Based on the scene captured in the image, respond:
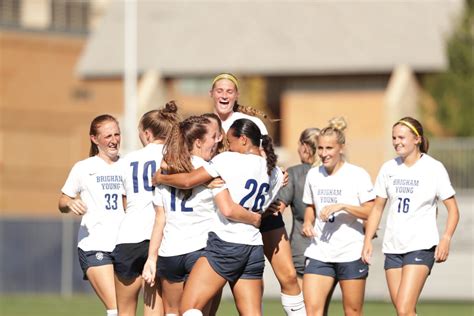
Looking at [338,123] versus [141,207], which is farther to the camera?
[338,123]

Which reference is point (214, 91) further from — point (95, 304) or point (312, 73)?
point (312, 73)

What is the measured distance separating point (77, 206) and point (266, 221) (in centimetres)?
167

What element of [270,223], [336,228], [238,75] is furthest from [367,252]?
[238,75]

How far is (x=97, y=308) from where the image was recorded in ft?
72.5

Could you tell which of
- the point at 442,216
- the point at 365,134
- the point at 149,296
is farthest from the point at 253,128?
the point at 365,134

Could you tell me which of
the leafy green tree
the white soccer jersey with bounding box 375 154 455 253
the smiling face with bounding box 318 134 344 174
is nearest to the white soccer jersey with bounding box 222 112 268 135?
the smiling face with bounding box 318 134 344 174

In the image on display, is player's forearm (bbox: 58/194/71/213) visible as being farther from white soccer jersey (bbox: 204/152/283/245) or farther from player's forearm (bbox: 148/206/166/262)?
white soccer jersey (bbox: 204/152/283/245)

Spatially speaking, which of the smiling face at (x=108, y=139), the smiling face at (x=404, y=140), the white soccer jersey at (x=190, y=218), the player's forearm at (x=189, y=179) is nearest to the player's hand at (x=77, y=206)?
the smiling face at (x=108, y=139)

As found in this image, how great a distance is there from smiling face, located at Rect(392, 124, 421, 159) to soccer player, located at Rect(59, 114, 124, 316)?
249cm

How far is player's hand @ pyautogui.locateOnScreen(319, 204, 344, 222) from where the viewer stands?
11844 mm

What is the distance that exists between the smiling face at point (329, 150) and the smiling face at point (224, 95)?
988 millimetres

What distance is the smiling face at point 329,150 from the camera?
473 inches

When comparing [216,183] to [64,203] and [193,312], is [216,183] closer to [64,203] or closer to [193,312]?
[193,312]

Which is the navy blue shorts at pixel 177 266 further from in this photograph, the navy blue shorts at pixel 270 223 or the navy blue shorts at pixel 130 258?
the navy blue shorts at pixel 270 223
